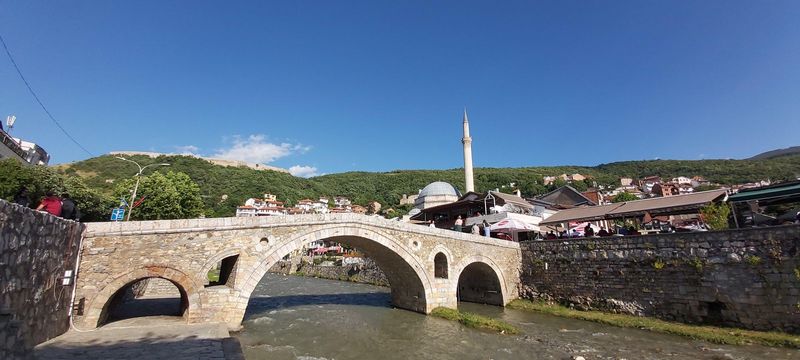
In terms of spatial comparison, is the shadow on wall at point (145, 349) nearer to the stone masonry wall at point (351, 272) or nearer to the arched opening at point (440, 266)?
the arched opening at point (440, 266)

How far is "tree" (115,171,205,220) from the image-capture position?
24.4 meters

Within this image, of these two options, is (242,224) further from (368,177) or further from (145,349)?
(368,177)

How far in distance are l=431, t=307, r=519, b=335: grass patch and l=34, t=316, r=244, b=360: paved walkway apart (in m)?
8.35

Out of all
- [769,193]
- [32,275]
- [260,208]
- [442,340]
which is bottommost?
[442,340]

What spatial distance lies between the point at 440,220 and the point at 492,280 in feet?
33.1

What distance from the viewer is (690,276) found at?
13.4 m

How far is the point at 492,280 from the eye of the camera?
62.3 ft

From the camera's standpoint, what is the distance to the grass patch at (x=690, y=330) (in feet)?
34.6

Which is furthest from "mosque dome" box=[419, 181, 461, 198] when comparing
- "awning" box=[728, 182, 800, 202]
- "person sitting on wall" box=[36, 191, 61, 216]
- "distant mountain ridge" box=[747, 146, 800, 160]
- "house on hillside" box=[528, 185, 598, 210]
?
"distant mountain ridge" box=[747, 146, 800, 160]

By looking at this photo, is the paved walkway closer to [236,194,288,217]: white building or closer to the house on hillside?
the house on hillside

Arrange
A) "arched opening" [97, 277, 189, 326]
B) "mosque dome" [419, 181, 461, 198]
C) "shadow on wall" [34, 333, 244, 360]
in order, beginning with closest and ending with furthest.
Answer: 1. "shadow on wall" [34, 333, 244, 360]
2. "arched opening" [97, 277, 189, 326]
3. "mosque dome" [419, 181, 461, 198]

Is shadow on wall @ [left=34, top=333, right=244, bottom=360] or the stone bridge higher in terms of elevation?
the stone bridge

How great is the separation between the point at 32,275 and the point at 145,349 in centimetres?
235

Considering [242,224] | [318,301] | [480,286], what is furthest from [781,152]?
[242,224]
